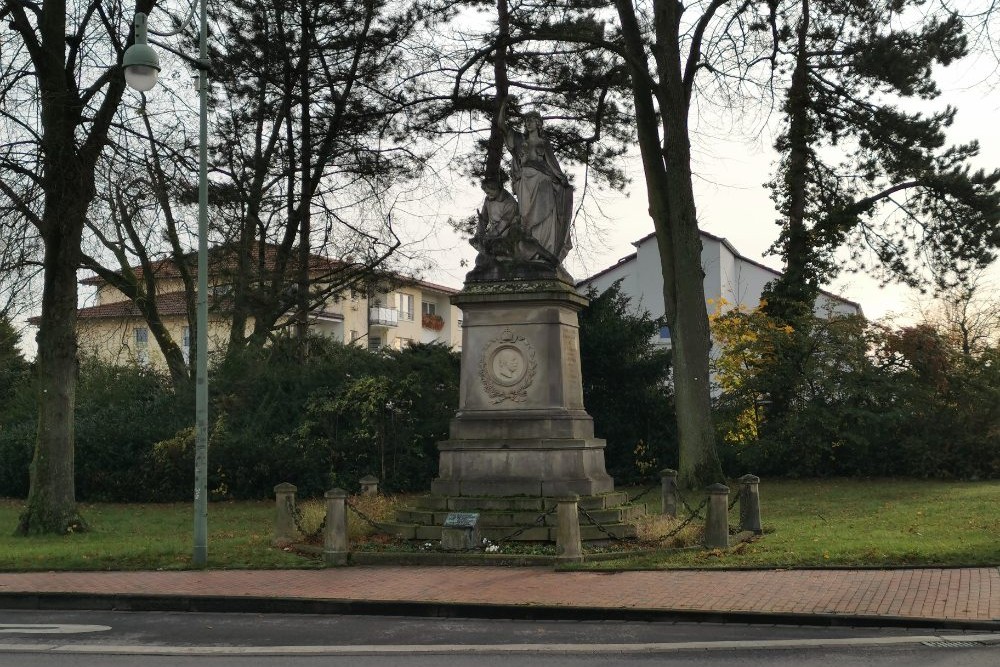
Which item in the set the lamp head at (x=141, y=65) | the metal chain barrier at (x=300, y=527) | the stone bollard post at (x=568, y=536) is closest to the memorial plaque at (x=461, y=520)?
the stone bollard post at (x=568, y=536)

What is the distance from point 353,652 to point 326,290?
19.5 m

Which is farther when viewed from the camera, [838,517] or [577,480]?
[838,517]

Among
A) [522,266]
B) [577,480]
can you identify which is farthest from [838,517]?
[522,266]

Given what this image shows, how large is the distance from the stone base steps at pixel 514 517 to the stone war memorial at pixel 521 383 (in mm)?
16

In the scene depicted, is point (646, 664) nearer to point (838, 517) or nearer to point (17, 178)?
point (838, 517)

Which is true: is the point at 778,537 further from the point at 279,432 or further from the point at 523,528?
the point at 279,432

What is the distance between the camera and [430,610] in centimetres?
1070

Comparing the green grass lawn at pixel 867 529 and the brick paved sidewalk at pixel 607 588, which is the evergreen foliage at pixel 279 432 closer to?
the green grass lawn at pixel 867 529

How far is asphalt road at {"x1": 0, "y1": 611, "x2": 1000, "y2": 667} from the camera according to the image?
8.25 meters

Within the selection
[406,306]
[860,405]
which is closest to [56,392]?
[860,405]

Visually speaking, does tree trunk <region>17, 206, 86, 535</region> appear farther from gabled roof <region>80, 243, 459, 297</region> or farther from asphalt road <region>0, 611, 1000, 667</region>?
asphalt road <region>0, 611, 1000, 667</region>

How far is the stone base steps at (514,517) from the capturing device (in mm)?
14312

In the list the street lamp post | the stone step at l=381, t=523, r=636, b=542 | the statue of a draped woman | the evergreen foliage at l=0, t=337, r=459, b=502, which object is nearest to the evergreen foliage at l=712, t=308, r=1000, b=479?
the evergreen foliage at l=0, t=337, r=459, b=502

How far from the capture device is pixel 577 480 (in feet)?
49.8
